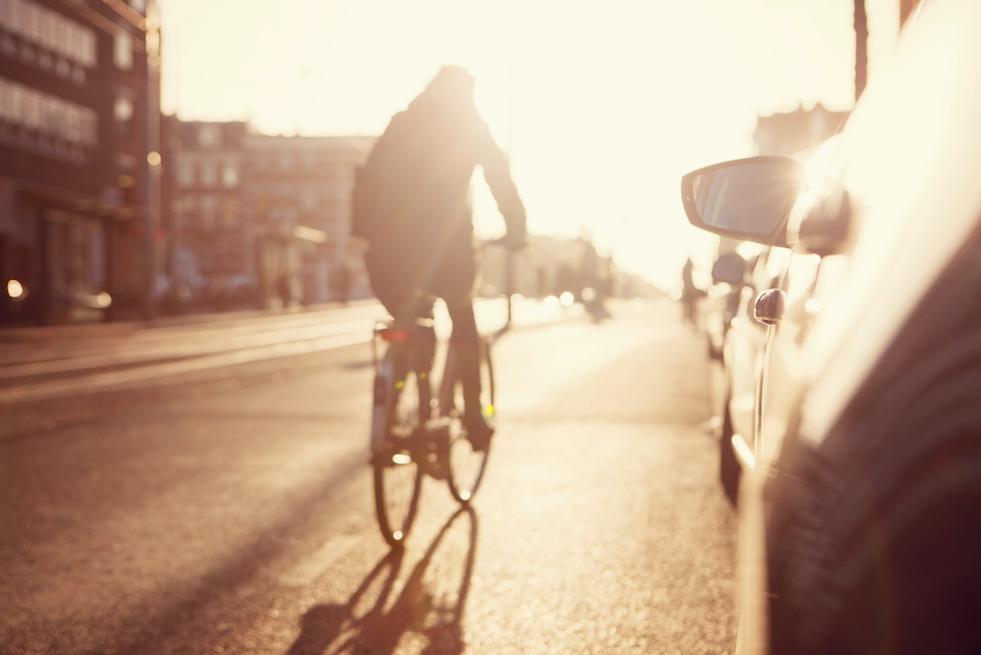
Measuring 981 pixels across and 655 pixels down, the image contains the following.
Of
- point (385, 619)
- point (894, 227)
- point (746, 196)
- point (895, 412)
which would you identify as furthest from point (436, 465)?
point (895, 412)

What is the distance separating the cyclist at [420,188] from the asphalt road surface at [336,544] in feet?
3.60

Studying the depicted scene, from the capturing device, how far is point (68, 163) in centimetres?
4300

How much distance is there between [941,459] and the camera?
1253 mm

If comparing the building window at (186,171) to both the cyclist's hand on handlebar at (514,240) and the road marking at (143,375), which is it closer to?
the road marking at (143,375)

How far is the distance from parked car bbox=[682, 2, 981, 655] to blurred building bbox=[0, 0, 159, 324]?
3216 centimetres

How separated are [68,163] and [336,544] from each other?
1619 inches

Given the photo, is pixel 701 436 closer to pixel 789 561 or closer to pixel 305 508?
pixel 305 508

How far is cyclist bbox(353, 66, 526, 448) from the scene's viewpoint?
15.9 ft

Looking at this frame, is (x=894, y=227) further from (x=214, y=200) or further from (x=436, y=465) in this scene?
(x=214, y=200)

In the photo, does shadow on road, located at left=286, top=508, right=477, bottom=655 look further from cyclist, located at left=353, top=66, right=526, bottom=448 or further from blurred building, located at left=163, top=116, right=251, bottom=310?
blurred building, located at left=163, top=116, right=251, bottom=310

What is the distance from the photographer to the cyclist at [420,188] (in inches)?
191

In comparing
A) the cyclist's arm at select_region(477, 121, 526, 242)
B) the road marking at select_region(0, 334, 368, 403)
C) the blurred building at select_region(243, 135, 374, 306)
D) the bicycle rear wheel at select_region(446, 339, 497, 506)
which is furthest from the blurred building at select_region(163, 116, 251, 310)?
the cyclist's arm at select_region(477, 121, 526, 242)

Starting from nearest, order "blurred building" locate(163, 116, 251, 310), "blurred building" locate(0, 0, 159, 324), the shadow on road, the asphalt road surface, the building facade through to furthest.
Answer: the shadow on road → the asphalt road surface → "blurred building" locate(0, 0, 159, 324) → the building facade → "blurred building" locate(163, 116, 251, 310)

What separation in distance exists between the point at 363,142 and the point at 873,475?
106365 mm
